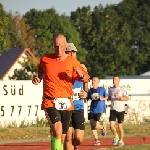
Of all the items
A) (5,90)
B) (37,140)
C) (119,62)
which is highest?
(119,62)

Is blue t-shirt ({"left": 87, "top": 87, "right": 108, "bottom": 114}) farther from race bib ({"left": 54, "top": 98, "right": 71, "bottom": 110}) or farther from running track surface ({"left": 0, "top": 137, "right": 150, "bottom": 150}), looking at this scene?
race bib ({"left": 54, "top": 98, "right": 71, "bottom": 110})

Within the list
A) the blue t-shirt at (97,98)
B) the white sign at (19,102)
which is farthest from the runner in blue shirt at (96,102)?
the white sign at (19,102)

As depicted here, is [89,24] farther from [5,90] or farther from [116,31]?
[5,90]

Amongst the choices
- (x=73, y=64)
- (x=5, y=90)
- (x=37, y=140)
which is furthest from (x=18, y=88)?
(x=73, y=64)

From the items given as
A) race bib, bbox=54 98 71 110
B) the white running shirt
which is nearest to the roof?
the white running shirt

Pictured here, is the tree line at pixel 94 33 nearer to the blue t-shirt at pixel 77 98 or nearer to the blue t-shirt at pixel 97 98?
the blue t-shirt at pixel 97 98

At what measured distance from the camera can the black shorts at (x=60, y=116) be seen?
46.2 feet

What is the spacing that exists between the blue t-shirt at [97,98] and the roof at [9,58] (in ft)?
113

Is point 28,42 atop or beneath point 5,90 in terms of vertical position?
atop

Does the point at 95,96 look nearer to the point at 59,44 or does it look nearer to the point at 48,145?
the point at 48,145

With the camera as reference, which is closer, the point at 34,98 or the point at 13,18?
the point at 34,98

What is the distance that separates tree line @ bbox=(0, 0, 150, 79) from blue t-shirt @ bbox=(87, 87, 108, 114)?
207 ft

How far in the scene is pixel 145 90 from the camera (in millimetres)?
40219

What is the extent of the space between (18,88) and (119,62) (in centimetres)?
7013
